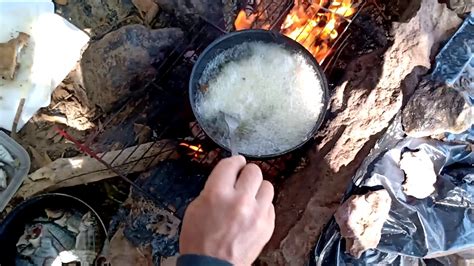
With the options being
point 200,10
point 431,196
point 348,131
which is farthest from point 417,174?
point 200,10

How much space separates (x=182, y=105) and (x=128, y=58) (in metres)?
0.29

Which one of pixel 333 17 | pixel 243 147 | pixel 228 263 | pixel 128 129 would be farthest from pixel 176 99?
pixel 228 263

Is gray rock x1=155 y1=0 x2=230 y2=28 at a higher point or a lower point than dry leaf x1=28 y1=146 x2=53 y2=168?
higher

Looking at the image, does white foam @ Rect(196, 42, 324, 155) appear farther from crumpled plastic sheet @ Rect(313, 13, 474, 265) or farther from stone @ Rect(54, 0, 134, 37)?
stone @ Rect(54, 0, 134, 37)

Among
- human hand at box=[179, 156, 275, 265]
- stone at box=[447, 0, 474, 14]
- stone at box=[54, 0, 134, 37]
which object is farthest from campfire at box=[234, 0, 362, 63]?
human hand at box=[179, 156, 275, 265]

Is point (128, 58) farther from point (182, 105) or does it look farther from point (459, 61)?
point (459, 61)

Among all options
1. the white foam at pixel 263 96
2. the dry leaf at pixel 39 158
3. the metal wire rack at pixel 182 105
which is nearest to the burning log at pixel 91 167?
the metal wire rack at pixel 182 105

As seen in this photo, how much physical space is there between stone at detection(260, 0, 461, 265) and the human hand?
2.27 feet

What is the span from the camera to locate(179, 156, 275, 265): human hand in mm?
1561

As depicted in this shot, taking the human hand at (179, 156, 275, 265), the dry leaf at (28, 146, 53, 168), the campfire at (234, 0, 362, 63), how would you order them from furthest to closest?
the dry leaf at (28, 146, 53, 168)
the campfire at (234, 0, 362, 63)
the human hand at (179, 156, 275, 265)

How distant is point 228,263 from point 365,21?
1.43 metres

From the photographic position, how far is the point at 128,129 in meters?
2.71

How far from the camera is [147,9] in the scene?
297 centimetres

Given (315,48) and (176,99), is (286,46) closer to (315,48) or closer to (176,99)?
(315,48)
